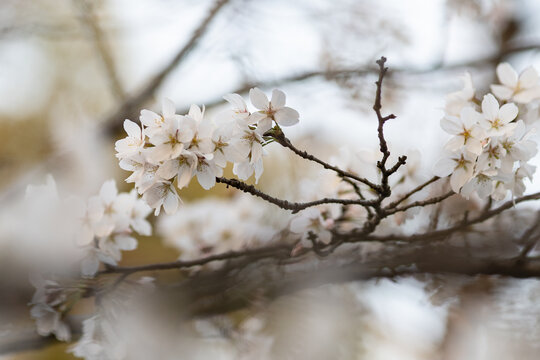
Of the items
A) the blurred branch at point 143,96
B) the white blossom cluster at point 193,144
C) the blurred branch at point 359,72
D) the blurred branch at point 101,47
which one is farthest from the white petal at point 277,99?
the blurred branch at point 101,47

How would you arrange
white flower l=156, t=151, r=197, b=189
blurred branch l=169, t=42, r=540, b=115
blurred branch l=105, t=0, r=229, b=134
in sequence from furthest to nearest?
blurred branch l=105, t=0, r=229, b=134
blurred branch l=169, t=42, r=540, b=115
white flower l=156, t=151, r=197, b=189

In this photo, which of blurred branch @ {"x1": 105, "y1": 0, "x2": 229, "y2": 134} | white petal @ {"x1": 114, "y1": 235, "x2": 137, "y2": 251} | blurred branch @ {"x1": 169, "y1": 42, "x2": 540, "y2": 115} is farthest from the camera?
blurred branch @ {"x1": 105, "y1": 0, "x2": 229, "y2": 134}

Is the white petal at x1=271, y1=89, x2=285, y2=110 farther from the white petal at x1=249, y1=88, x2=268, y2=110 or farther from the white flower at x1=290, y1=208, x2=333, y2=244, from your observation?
the white flower at x1=290, y1=208, x2=333, y2=244

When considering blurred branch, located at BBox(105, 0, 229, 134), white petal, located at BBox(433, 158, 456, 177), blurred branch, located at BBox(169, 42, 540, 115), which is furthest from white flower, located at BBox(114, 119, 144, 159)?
blurred branch, located at BBox(105, 0, 229, 134)

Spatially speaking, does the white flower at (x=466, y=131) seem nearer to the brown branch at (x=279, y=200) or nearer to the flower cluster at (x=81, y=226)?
the brown branch at (x=279, y=200)

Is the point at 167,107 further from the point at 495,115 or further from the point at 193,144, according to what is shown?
the point at 495,115

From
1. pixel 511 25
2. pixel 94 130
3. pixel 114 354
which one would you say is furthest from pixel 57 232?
pixel 511 25
